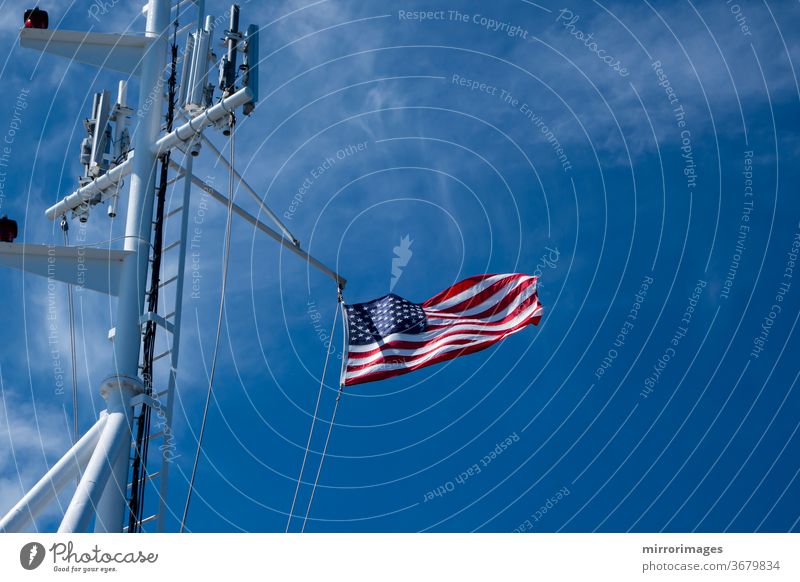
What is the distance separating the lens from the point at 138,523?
28047mm

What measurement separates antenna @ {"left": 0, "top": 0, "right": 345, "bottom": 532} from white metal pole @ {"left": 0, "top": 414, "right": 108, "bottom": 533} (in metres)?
0.02

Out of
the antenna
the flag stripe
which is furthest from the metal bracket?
the flag stripe

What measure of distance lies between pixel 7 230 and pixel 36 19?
207 inches

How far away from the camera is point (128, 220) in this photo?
30625mm

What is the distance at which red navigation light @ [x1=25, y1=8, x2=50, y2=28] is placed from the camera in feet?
107

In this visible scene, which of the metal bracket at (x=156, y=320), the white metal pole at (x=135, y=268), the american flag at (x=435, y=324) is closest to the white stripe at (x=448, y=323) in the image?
the american flag at (x=435, y=324)

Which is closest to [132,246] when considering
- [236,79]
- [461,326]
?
[236,79]

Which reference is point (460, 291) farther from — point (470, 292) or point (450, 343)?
point (450, 343)

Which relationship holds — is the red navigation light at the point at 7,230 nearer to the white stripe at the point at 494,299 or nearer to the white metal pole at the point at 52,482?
the white metal pole at the point at 52,482

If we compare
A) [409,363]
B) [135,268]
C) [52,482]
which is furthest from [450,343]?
[52,482]

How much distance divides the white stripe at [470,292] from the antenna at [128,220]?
232cm

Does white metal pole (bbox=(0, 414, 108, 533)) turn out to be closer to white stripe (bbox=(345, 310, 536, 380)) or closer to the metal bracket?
the metal bracket

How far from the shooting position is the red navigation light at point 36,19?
107 ft

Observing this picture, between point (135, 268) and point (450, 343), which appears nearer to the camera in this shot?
point (135, 268)
